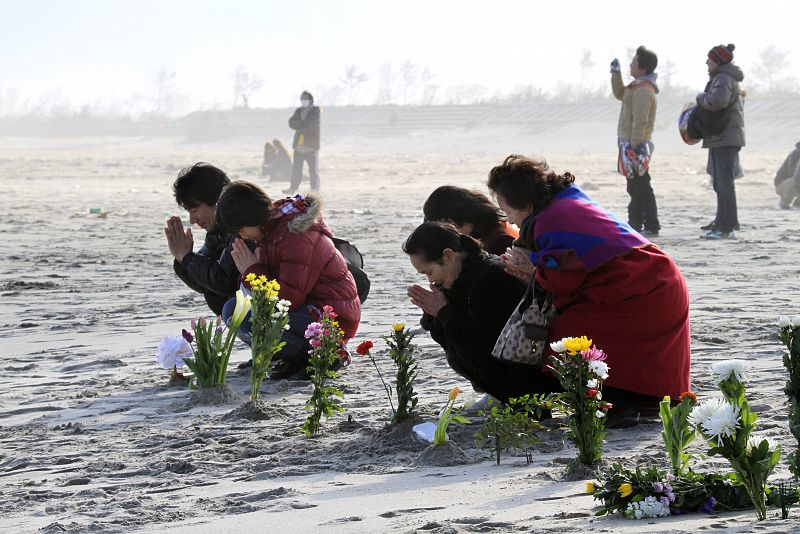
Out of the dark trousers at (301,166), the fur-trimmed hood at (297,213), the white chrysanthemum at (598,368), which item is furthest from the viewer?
the dark trousers at (301,166)

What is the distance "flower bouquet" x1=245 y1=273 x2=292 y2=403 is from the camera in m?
5.80

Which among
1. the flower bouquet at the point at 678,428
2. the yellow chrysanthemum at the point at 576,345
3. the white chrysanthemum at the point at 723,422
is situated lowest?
the flower bouquet at the point at 678,428

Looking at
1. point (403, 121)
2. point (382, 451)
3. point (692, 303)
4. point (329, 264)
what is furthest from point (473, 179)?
point (403, 121)

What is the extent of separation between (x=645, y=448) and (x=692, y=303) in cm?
439

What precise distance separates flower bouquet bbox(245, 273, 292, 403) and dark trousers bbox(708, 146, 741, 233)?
7.80 meters

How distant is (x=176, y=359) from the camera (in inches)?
256

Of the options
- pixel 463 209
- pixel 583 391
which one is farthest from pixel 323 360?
pixel 583 391

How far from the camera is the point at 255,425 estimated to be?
5.54 metres

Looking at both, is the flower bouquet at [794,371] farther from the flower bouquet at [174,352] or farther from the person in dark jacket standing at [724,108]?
the person in dark jacket standing at [724,108]

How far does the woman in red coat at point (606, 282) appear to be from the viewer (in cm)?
505

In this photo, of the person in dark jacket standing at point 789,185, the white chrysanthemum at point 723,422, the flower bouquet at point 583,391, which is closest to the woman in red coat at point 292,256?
the flower bouquet at point 583,391

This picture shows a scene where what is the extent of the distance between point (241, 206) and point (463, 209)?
1155 mm

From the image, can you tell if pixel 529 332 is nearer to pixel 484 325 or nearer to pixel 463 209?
pixel 484 325

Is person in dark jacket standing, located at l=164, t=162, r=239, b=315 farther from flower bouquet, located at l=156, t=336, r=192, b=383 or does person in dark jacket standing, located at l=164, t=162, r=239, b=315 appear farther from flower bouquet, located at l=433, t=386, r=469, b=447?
flower bouquet, located at l=433, t=386, r=469, b=447
